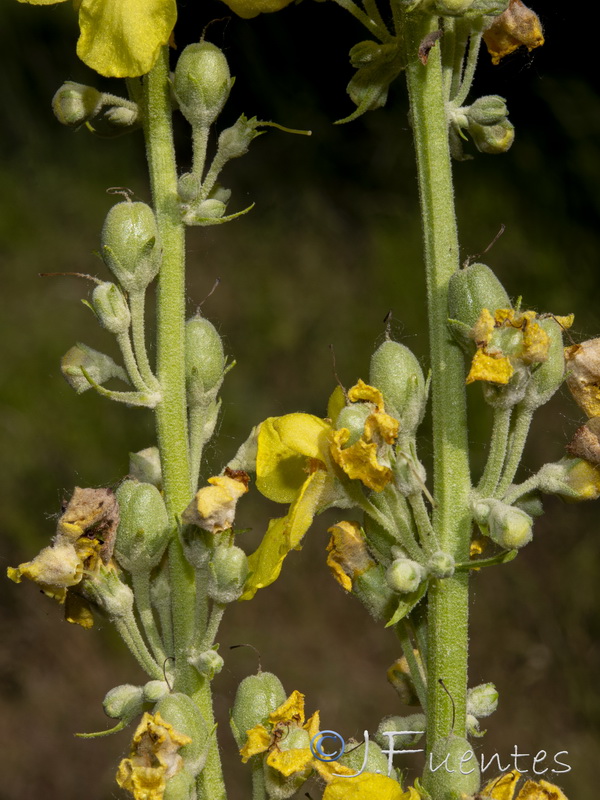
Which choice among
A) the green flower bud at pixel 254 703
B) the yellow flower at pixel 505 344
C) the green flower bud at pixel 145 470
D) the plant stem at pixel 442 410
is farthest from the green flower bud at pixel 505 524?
the green flower bud at pixel 145 470

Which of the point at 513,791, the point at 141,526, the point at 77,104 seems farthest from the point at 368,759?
the point at 77,104

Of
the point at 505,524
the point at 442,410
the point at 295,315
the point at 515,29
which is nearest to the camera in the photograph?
the point at 505,524

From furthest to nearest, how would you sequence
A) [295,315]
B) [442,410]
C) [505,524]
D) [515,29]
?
[295,315]
[515,29]
[442,410]
[505,524]

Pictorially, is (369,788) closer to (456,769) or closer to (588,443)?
(456,769)

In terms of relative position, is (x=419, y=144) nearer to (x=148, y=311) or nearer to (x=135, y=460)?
(x=135, y=460)

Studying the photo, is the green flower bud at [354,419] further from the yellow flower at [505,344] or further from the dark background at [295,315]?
the dark background at [295,315]

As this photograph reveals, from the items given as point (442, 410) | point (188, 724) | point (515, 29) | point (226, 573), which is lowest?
point (188, 724)

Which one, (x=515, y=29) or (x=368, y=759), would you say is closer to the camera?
(x=368, y=759)
